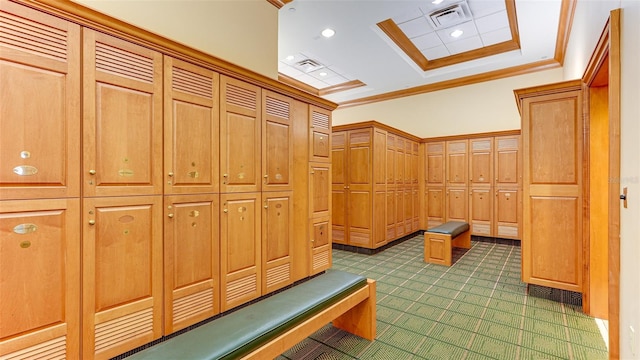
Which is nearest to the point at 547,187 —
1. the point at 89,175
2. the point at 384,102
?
the point at 89,175

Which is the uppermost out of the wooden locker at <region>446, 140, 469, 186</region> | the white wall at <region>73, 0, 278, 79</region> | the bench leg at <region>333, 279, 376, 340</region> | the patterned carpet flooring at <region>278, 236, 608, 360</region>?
the white wall at <region>73, 0, 278, 79</region>

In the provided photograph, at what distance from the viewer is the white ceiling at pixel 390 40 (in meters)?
4.22

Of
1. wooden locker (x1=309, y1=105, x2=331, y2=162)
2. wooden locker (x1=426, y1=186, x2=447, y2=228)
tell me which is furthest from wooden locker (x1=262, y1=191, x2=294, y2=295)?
wooden locker (x1=426, y1=186, x2=447, y2=228)

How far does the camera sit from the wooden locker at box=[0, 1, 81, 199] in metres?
1.60

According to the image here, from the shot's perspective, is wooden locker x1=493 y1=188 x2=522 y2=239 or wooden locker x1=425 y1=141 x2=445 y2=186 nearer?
wooden locker x1=493 y1=188 x2=522 y2=239

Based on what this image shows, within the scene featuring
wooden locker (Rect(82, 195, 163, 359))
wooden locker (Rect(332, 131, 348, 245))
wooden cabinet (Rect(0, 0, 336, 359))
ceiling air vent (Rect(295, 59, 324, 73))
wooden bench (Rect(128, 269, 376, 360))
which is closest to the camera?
wooden bench (Rect(128, 269, 376, 360))

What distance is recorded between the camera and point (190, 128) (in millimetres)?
2441

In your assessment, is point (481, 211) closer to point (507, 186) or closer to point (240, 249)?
point (507, 186)

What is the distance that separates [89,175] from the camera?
6.21 feet

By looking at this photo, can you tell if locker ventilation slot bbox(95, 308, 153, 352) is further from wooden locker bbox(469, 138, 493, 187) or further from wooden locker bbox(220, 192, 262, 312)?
wooden locker bbox(469, 138, 493, 187)

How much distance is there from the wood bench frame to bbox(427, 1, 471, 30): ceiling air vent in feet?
13.9

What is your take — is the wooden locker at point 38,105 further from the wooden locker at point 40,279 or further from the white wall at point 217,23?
the white wall at point 217,23

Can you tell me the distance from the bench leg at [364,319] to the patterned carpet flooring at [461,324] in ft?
0.18

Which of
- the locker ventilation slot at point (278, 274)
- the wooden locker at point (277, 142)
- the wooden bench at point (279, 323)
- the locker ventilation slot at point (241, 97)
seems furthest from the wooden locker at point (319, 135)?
the wooden bench at point (279, 323)
